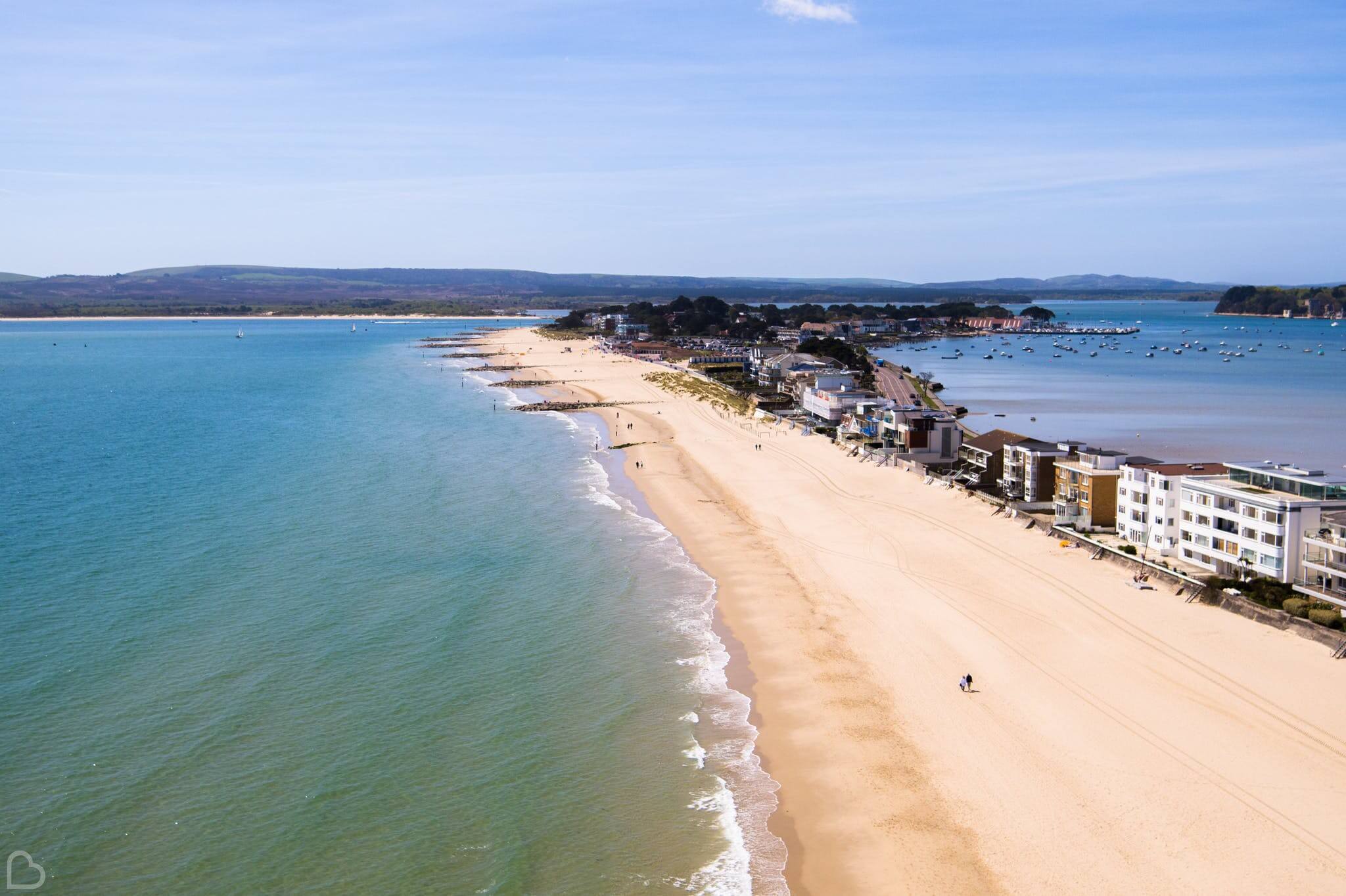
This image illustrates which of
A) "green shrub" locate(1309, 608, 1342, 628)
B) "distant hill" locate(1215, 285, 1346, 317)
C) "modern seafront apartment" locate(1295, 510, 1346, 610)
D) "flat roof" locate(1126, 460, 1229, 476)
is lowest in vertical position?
"green shrub" locate(1309, 608, 1342, 628)

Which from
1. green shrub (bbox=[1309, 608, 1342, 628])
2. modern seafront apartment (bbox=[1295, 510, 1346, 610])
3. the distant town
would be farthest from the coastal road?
green shrub (bbox=[1309, 608, 1342, 628])

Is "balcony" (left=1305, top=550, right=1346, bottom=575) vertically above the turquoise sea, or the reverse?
"balcony" (left=1305, top=550, right=1346, bottom=575)

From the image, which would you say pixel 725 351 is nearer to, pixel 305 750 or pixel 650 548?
pixel 650 548

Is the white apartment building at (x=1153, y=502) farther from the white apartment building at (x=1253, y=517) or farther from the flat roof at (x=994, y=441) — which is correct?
the flat roof at (x=994, y=441)

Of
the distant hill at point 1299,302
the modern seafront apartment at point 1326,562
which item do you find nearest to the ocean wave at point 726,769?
the modern seafront apartment at point 1326,562

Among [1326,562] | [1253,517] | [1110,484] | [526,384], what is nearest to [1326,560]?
[1326,562]

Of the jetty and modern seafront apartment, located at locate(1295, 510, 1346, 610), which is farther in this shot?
the jetty

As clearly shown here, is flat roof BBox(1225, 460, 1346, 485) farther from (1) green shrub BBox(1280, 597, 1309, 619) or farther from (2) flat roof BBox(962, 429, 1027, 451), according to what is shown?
(2) flat roof BBox(962, 429, 1027, 451)

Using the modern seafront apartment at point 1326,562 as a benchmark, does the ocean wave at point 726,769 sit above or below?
below
